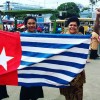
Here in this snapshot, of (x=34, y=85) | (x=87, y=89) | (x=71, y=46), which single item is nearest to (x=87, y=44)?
(x=71, y=46)

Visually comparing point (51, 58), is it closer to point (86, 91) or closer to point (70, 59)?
point (70, 59)

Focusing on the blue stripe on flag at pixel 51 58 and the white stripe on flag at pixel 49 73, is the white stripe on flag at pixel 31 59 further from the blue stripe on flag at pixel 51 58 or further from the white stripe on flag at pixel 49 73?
the white stripe on flag at pixel 49 73

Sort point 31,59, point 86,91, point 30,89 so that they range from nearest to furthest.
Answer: point 31,59 < point 30,89 < point 86,91

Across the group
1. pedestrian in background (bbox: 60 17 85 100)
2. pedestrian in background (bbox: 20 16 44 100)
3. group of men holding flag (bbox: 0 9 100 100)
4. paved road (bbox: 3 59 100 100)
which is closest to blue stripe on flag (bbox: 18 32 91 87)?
group of men holding flag (bbox: 0 9 100 100)

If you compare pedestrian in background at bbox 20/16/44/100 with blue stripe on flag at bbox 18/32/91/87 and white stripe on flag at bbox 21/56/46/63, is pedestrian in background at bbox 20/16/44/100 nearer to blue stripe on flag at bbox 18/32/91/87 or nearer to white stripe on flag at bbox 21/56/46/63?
blue stripe on flag at bbox 18/32/91/87

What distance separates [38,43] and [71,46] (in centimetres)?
46

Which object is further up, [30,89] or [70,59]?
[70,59]

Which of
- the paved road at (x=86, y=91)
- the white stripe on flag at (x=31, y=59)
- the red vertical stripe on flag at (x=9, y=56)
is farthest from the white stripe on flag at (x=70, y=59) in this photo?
the paved road at (x=86, y=91)

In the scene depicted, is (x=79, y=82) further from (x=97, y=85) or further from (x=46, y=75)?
(x=97, y=85)

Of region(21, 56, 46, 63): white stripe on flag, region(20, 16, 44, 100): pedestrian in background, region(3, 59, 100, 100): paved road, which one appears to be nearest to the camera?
region(21, 56, 46, 63): white stripe on flag

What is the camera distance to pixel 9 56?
4832mm

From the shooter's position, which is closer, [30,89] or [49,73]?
[49,73]

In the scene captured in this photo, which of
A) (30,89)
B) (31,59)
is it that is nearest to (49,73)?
(31,59)

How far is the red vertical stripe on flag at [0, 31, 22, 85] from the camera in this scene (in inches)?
189
